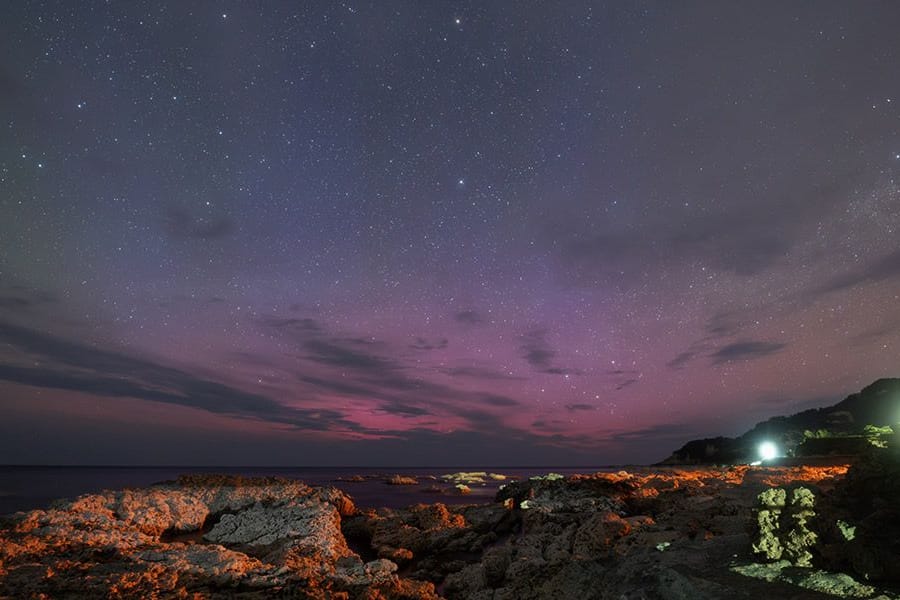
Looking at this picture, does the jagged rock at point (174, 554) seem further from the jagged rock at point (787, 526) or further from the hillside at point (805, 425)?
the hillside at point (805, 425)

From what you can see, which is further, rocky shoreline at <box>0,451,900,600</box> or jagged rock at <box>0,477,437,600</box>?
jagged rock at <box>0,477,437,600</box>

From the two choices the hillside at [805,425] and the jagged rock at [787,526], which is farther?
the hillside at [805,425]

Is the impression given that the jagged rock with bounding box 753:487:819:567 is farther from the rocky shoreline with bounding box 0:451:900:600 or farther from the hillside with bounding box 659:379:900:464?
the hillside with bounding box 659:379:900:464

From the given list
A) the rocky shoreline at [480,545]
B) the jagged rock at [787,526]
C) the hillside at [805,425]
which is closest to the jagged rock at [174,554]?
the rocky shoreline at [480,545]

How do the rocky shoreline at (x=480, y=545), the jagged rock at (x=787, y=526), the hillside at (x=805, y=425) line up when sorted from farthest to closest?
the hillside at (x=805, y=425)
the jagged rock at (x=787, y=526)
the rocky shoreline at (x=480, y=545)

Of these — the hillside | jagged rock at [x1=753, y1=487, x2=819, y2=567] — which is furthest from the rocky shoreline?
the hillside

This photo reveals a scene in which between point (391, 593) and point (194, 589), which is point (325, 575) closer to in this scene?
point (391, 593)

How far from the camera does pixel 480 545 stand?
23.8m

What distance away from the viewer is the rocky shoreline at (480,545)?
7.30 meters

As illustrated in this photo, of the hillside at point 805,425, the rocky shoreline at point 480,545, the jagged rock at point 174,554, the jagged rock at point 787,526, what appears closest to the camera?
the rocky shoreline at point 480,545

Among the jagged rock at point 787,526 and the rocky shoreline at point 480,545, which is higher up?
the jagged rock at point 787,526

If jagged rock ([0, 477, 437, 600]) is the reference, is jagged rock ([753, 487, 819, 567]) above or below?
above

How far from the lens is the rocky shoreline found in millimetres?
7305

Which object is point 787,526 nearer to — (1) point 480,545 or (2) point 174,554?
(2) point 174,554
